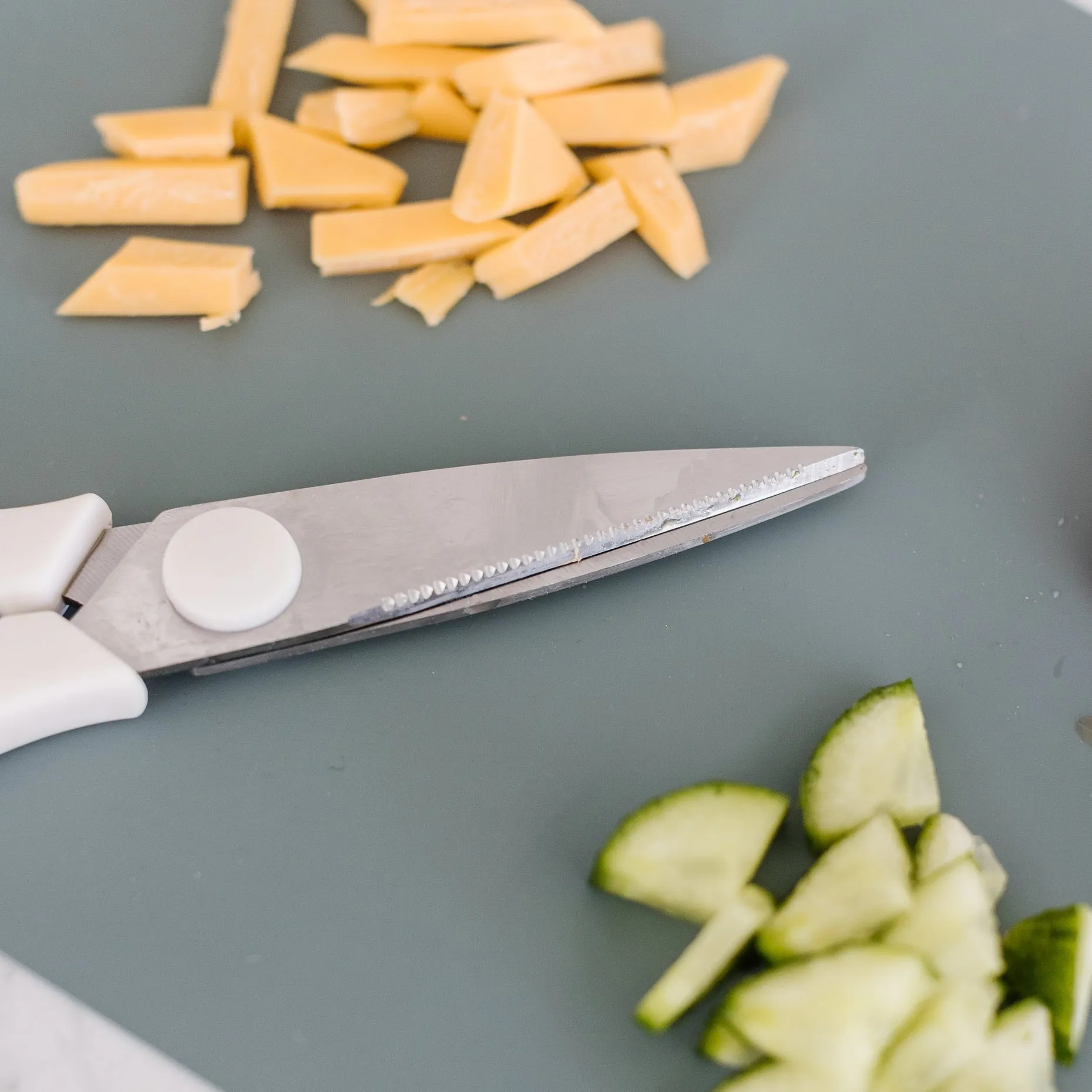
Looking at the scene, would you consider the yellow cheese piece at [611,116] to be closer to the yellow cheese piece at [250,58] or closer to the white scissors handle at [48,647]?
the yellow cheese piece at [250,58]

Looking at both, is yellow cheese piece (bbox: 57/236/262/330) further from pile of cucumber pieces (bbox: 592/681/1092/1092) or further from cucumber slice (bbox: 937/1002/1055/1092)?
cucumber slice (bbox: 937/1002/1055/1092)

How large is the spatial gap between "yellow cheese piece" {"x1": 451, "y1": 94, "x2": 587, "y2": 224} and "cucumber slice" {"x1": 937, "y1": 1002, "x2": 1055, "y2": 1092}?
3.58ft

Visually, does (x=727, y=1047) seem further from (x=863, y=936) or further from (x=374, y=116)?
(x=374, y=116)

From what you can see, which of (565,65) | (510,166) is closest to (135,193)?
(510,166)

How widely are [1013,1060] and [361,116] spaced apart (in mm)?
1363

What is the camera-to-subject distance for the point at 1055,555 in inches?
49.6

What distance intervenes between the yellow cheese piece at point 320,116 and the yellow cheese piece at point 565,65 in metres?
0.18

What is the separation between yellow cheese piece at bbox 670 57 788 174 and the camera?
1.48m

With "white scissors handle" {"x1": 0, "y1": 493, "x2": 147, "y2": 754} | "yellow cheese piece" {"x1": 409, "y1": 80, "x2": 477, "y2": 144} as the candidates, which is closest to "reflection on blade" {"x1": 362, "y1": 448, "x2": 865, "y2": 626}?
"white scissors handle" {"x1": 0, "y1": 493, "x2": 147, "y2": 754}

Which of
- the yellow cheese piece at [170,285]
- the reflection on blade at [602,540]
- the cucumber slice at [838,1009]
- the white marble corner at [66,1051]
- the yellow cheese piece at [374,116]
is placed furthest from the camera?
the yellow cheese piece at [374,116]

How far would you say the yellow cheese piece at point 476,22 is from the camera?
1.50 metres

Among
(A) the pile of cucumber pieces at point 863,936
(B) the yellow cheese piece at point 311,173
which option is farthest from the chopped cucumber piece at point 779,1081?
(B) the yellow cheese piece at point 311,173

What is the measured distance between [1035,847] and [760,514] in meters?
0.45

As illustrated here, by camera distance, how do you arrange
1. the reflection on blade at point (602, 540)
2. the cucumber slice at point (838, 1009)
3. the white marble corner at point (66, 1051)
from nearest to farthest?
the cucumber slice at point (838, 1009) < the white marble corner at point (66, 1051) < the reflection on blade at point (602, 540)
